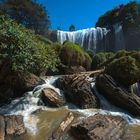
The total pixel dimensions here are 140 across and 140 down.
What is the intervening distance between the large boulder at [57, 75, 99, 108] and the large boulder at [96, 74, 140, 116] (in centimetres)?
71

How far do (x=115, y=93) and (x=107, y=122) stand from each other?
13.9 ft

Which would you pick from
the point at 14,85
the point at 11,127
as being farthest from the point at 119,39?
the point at 11,127

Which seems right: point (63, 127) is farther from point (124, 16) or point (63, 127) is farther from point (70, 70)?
Result: point (124, 16)

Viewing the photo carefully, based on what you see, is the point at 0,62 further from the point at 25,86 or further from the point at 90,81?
the point at 90,81

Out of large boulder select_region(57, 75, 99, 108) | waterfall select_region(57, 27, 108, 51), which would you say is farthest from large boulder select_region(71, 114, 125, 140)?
waterfall select_region(57, 27, 108, 51)

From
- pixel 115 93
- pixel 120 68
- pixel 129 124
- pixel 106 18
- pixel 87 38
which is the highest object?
pixel 106 18

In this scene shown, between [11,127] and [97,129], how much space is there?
334 cm

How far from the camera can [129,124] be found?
44.2 feet

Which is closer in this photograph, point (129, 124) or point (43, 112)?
point (129, 124)

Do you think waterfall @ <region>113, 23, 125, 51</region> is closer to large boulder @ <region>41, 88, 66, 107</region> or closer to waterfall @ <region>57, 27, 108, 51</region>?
waterfall @ <region>57, 27, 108, 51</region>

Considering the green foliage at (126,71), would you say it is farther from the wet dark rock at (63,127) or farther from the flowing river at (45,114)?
the wet dark rock at (63,127)

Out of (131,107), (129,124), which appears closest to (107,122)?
(129,124)

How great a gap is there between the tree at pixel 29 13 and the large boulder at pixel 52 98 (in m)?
27.4

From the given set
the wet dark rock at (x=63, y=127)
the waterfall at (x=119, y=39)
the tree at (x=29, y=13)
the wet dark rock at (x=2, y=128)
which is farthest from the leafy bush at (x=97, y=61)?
the tree at (x=29, y=13)
